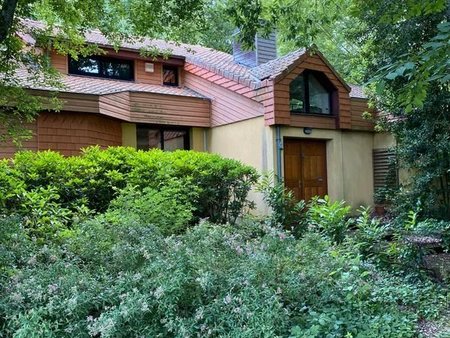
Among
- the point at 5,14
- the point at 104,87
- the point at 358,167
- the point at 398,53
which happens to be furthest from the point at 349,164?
the point at 5,14

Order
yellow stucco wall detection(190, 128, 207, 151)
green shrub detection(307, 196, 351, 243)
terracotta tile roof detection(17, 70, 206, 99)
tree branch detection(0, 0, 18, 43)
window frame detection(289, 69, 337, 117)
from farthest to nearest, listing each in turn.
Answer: yellow stucco wall detection(190, 128, 207, 151) → window frame detection(289, 69, 337, 117) → terracotta tile roof detection(17, 70, 206, 99) → green shrub detection(307, 196, 351, 243) → tree branch detection(0, 0, 18, 43)

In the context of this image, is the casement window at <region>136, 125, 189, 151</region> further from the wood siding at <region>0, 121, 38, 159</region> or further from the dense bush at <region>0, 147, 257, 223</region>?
the dense bush at <region>0, 147, 257, 223</region>

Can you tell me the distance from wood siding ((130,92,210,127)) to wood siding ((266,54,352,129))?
91.2 inches

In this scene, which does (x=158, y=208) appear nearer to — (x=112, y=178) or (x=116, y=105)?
(x=112, y=178)

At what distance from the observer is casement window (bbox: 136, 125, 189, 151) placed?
10831mm

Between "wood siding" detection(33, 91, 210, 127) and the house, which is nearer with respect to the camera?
"wood siding" detection(33, 91, 210, 127)

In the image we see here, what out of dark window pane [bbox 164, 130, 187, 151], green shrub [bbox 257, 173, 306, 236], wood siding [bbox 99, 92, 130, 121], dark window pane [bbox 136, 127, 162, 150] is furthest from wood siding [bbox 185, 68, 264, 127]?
green shrub [bbox 257, 173, 306, 236]

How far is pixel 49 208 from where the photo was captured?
5.25 meters

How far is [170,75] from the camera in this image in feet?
42.1

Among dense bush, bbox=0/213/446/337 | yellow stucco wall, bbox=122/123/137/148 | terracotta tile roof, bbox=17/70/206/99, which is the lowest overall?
dense bush, bbox=0/213/446/337

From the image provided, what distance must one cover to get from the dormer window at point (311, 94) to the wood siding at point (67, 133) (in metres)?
4.54

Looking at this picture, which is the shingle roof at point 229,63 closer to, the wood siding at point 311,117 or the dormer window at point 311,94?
the wood siding at point 311,117

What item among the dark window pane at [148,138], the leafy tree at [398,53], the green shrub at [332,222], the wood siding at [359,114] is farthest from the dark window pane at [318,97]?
the green shrub at [332,222]

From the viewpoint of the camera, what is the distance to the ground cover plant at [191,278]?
2893 mm
